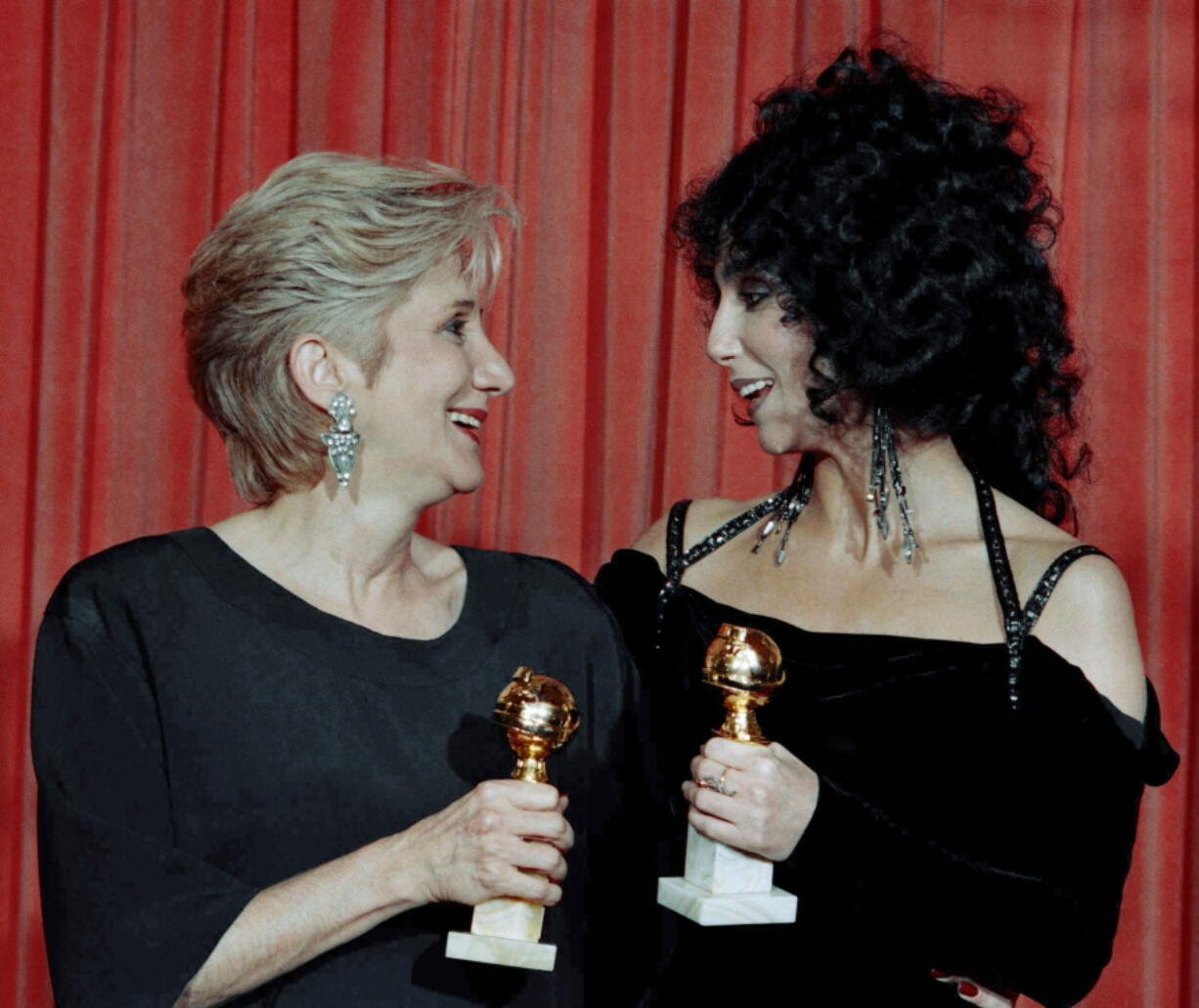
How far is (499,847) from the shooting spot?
1564 mm

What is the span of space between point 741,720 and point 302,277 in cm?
71

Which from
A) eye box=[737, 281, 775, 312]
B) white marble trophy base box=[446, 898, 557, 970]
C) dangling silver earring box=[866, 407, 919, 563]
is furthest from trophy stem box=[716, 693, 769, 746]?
eye box=[737, 281, 775, 312]

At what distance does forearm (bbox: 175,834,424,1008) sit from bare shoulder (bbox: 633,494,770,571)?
0.71 meters

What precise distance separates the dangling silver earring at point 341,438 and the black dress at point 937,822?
1.86 feet

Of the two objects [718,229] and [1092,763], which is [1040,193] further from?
[1092,763]

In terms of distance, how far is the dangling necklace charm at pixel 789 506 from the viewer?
218 cm

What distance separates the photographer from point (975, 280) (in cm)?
204

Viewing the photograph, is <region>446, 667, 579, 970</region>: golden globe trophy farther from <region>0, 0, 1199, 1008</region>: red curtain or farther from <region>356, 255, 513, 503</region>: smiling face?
<region>0, 0, 1199, 1008</region>: red curtain

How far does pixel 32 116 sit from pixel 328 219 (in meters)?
1.27

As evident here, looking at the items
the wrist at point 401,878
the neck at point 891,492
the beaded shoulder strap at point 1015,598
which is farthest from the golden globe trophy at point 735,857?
the neck at point 891,492

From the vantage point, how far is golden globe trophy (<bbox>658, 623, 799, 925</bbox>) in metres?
1.62

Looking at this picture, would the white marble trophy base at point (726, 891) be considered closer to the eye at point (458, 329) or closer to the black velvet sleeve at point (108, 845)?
the black velvet sleeve at point (108, 845)

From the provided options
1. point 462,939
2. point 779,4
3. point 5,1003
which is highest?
point 779,4

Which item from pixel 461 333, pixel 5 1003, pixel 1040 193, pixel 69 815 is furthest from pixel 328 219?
pixel 5 1003
